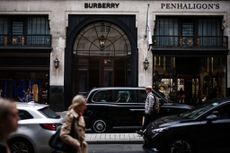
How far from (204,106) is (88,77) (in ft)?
55.8

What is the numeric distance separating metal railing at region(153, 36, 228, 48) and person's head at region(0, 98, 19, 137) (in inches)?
971

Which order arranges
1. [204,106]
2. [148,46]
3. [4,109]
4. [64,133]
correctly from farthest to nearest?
Result: 1. [148,46]
2. [204,106]
3. [64,133]
4. [4,109]

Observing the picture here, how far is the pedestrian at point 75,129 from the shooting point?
252 inches

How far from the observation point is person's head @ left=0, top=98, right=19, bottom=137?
11.8 ft

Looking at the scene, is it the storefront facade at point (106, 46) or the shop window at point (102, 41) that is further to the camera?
the shop window at point (102, 41)

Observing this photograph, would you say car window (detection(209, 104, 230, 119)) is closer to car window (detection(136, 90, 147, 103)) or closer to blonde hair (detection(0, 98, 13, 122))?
car window (detection(136, 90, 147, 103))

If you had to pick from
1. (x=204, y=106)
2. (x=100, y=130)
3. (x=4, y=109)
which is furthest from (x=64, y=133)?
(x=100, y=130)

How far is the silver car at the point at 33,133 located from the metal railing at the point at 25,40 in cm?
1743

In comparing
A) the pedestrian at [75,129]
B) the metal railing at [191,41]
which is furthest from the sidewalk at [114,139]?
the metal railing at [191,41]

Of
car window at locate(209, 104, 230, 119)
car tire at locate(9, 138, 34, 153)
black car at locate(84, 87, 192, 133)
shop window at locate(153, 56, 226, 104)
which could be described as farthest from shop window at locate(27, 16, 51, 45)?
car window at locate(209, 104, 230, 119)

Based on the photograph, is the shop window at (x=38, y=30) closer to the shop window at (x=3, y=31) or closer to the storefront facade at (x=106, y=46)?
the storefront facade at (x=106, y=46)

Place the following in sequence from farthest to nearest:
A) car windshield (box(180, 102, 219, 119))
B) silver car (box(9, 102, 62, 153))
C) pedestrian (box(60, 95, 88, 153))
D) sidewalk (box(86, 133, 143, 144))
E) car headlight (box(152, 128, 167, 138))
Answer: sidewalk (box(86, 133, 143, 144)) → car windshield (box(180, 102, 219, 119)) → car headlight (box(152, 128, 167, 138)) → silver car (box(9, 102, 62, 153)) → pedestrian (box(60, 95, 88, 153))

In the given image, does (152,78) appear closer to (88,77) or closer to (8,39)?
(88,77)

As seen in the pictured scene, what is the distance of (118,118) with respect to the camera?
17.7m
